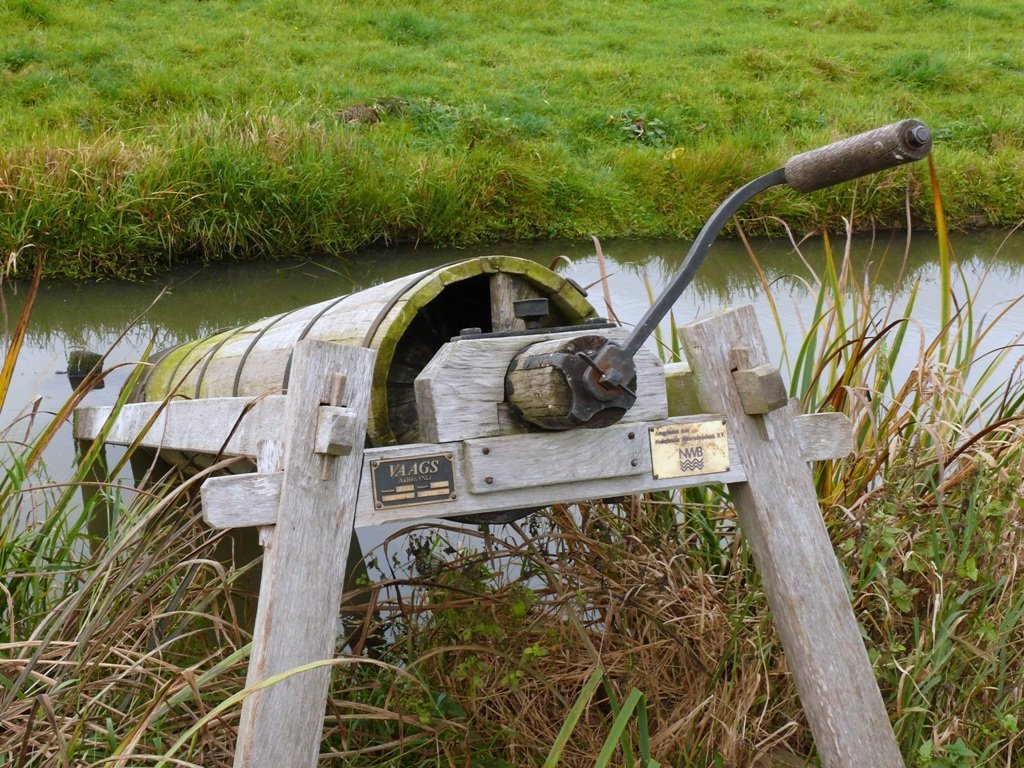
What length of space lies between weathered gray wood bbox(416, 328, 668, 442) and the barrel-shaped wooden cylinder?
0.40 meters

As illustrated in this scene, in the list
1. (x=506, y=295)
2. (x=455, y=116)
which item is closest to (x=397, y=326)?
(x=506, y=295)

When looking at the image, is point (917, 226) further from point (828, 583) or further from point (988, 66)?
point (828, 583)

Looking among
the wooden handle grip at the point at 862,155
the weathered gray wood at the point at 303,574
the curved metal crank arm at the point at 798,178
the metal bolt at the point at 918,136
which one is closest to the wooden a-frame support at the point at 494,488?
the weathered gray wood at the point at 303,574

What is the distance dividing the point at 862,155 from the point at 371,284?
375 centimetres

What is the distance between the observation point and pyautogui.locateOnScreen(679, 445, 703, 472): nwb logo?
5.67 ft

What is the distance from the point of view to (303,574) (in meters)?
1.51

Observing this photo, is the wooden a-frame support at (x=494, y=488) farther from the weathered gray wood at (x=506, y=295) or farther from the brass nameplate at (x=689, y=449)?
the weathered gray wood at (x=506, y=295)

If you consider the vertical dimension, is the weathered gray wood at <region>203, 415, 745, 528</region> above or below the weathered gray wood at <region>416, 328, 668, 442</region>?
below

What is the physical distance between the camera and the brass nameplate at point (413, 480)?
157 centimetres

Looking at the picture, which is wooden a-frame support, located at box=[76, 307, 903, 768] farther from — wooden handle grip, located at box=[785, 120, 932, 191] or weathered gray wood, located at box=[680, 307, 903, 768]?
wooden handle grip, located at box=[785, 120, 932, 191]

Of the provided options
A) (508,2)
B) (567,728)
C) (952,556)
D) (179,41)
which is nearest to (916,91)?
(508,2)

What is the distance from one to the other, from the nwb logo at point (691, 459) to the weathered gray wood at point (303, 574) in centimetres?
55

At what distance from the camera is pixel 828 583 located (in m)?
1.77

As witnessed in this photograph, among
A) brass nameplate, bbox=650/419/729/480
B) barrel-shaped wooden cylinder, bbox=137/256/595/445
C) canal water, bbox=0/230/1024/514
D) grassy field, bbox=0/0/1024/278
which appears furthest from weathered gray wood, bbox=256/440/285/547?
grassy field, bbox=0/0/1024/278
